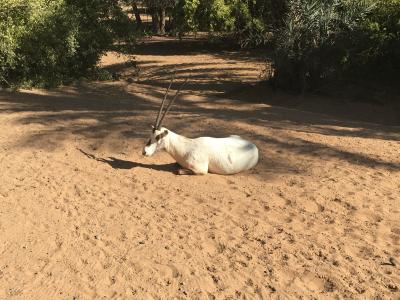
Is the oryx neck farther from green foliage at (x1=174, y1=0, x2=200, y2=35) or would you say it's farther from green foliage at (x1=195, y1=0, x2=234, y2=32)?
green foliage at (x1=174, y1=0, x2=200, y2=35)

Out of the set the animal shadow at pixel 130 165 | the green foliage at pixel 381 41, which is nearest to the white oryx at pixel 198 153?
the animal shadow at pixel 130 165

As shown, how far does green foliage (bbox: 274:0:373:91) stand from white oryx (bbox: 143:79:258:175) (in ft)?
27.8

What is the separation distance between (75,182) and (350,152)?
4.09m

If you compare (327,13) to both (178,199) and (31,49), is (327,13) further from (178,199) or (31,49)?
(178,199)

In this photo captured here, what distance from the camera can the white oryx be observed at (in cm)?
636

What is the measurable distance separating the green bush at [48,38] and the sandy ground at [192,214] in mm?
5000

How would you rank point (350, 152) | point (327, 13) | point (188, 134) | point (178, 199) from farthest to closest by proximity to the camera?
point (327, 13)
point (188, 134)
point (350, 152)
point (178, 199)

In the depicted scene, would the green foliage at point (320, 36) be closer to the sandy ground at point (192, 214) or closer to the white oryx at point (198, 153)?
the sandy ground at point (192, 214)

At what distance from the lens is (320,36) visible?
14266mm

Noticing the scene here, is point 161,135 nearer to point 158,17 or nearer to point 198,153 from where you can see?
point 198,153

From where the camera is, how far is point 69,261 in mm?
4691

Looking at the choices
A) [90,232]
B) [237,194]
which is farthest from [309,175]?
[90,232]

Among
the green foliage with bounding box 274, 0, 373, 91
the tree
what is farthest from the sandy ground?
the tree

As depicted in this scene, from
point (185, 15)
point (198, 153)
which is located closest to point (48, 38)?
point (185, 15)
